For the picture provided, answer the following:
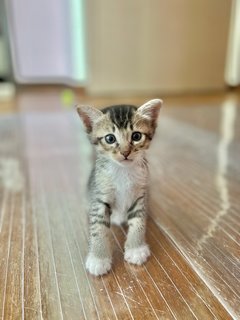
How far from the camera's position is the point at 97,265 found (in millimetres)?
698

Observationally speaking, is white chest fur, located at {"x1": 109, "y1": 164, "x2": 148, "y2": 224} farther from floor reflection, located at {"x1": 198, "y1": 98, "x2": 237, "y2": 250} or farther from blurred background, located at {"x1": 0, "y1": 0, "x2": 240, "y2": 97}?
blurred background, located at {"x1": 0, "y1": 0, "x2": 240, "y2": 97}

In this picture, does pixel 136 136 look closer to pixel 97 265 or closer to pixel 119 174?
pixel 119 174

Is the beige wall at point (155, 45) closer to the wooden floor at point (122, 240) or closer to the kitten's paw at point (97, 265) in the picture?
the wooden floor at point (122, 240)

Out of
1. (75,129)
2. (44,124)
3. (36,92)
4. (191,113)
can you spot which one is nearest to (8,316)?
(75,129)

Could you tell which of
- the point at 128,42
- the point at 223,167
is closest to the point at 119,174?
the point at 223,167

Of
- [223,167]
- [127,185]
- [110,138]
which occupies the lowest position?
[223,167]

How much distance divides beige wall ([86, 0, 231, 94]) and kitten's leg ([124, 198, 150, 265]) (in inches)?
128

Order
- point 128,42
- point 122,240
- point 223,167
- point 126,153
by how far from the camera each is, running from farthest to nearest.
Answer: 1. point 128,42
2. point 223,167
3. point 122,240
4. point 126,153

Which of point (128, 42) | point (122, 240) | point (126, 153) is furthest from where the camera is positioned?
point (128, 42)

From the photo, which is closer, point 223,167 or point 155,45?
point 223,167

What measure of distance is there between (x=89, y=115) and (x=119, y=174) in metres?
0.14

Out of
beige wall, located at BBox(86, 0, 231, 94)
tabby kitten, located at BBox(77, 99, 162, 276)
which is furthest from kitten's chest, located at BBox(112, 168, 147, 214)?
beige wall, located at BBox(86, 0, 231, 94)

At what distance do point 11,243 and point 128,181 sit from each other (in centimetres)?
34

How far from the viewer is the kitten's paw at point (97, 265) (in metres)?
0.69
